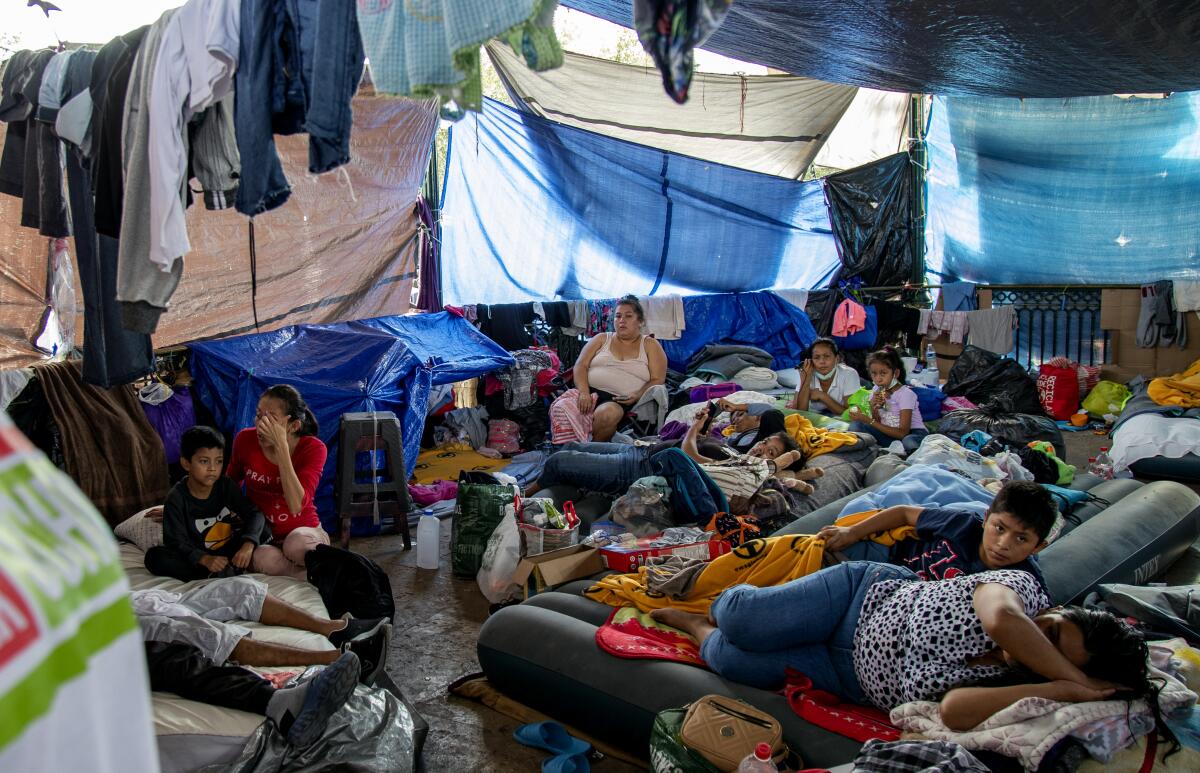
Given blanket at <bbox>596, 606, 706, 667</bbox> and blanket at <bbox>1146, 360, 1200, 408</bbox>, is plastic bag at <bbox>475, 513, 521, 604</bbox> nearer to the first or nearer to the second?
blanket at <bbox>596, 606, 706, 667</bbox>

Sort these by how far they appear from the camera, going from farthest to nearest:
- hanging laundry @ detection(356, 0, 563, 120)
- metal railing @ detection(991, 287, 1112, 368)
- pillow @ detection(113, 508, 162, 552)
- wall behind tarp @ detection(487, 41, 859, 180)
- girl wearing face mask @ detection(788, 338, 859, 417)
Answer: metal railing @ detection(991, 287, 1112, 368) → wall behind tarp @ detection(487, 41, 859, 180) → girl wearing face mask @ detection(788, 338, 859, 417) → pillow @ detection(113, 508, 162, 552) → hanging laundry @ detection(356, 0, 563, 120)

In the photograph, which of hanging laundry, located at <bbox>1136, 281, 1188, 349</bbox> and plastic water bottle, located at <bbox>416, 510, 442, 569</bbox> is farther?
hanging laundry, located at <bbox>1136, 281, 1188, 349</bbox>

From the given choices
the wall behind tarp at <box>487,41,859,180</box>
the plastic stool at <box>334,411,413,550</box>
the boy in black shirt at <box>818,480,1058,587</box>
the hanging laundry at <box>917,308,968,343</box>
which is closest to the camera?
the boy in black shirt at <box>818,480,1058,587</box>

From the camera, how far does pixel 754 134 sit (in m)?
8.85

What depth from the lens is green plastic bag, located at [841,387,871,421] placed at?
5941mm

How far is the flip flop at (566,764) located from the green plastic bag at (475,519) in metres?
1.66

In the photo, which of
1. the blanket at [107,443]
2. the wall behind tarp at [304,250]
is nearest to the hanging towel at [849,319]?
the wall behind tarp at [304,250]

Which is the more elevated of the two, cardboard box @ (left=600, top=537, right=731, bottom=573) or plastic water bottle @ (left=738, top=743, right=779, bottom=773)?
cardboard box @ (left=600, top=537, right=731, bottom=573)

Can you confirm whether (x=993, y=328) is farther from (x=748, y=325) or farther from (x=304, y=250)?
(x=304, y=250)

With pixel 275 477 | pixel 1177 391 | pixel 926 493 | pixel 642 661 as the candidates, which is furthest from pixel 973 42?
pixel 1177 391

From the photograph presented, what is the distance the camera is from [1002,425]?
5.75 meters

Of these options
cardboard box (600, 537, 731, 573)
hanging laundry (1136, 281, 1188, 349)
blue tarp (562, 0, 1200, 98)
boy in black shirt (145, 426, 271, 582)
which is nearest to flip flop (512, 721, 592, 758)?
cardboard box (600, 537, 731, 573)

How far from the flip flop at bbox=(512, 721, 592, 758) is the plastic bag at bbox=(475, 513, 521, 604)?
1036 millimetres

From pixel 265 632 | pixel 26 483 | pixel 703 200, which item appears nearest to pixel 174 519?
pixel 265 632
